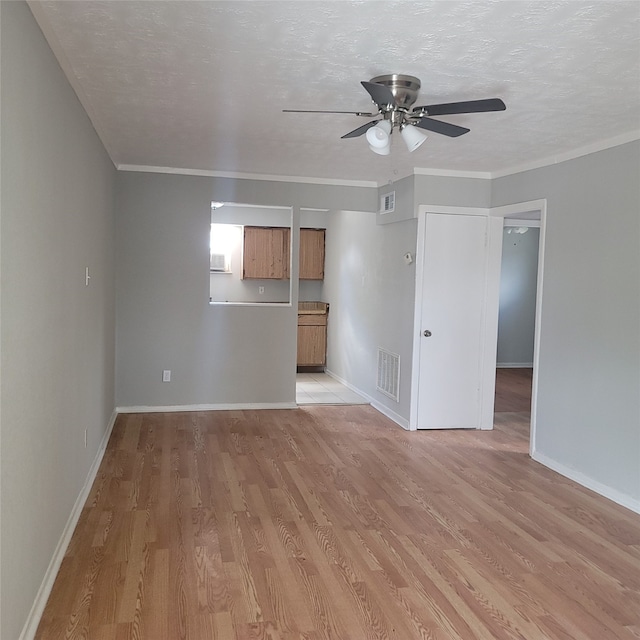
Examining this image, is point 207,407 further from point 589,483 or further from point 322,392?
point 589,483

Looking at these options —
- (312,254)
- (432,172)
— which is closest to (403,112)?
(432,172)

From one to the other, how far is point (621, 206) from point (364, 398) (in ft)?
12.0

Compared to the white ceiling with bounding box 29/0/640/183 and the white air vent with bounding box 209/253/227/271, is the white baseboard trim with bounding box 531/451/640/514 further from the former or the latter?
the white air vent with bounding box 209/253/227/271

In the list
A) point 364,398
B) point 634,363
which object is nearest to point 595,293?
point 634,363

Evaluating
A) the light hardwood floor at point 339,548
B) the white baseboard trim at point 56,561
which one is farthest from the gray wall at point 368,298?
the white baseboard trim at point 56,561

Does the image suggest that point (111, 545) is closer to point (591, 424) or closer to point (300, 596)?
point (300, 596)

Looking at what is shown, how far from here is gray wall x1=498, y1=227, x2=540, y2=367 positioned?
9.40 meters

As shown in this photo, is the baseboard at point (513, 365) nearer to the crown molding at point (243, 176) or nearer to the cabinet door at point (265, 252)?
the cabinet door at point (265, 252)

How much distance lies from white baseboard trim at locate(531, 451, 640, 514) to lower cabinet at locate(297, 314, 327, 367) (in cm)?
407

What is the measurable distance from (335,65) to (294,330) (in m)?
3.66

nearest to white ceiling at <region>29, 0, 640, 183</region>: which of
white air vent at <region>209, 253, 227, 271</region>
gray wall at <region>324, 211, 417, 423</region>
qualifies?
gray wall at <region>324, 211, 417, 423</region>

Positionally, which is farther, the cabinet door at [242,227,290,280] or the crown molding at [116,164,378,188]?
the cabinet door at [242,227,290,280]

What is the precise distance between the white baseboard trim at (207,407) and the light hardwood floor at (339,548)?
945 millimetres

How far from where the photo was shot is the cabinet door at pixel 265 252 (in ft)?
25.5
